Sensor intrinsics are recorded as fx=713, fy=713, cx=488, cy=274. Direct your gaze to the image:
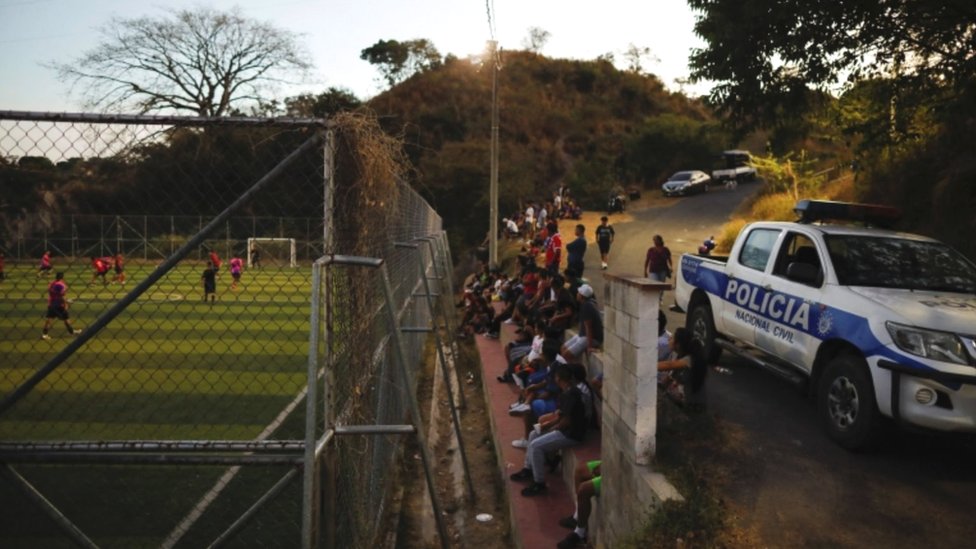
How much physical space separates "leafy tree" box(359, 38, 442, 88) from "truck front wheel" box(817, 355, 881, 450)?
258 feet

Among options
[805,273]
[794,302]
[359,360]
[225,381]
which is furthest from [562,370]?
[225,381]

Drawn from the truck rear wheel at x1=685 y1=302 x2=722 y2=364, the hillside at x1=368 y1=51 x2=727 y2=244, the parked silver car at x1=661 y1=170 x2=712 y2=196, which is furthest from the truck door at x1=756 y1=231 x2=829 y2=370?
the parked silver car at x1=661 y1=170 x2=712 y2=196

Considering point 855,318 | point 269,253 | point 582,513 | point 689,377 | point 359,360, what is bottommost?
point 582,513

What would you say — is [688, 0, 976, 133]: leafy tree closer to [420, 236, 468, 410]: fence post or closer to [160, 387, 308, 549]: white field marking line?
[420, 236, 468, 410]: fence post

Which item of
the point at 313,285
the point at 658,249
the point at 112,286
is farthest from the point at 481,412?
the point at 112,286

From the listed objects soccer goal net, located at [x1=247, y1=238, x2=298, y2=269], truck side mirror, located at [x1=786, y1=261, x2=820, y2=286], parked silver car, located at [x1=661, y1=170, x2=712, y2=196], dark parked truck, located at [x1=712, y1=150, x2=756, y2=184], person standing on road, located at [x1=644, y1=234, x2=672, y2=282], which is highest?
dark parked truck, located at [x1=712, y1=150, x2=756, y2=184]

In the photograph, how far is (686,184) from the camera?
42.4 metres

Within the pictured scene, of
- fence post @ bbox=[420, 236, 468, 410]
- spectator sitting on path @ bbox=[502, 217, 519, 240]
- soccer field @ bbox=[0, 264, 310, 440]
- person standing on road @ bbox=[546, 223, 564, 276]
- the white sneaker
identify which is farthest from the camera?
spectator sitting on path @ bbox=[502, 217, 519, 240]

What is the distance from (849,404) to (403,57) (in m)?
80.9

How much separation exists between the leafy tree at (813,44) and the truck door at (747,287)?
4403 millimetres

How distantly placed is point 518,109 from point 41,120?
6416cm

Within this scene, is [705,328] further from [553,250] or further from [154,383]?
[154,383]

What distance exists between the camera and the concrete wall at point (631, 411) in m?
5.34

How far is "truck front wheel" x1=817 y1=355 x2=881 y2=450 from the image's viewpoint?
5652 mm
